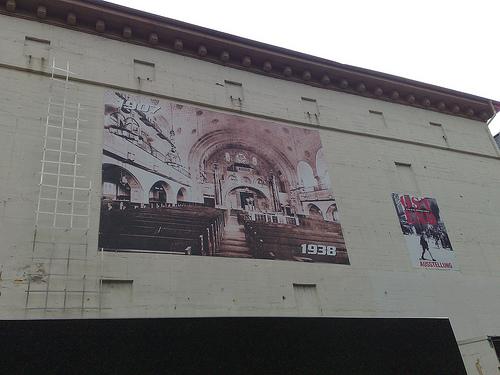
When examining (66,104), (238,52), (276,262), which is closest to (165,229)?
A: (276,262)

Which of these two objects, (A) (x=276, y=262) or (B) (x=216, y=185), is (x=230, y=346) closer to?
(A) (x=276, y=262)

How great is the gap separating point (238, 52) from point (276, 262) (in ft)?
27.4

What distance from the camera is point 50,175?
1223cm

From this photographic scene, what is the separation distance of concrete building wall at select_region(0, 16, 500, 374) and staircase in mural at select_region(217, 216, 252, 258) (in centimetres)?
29

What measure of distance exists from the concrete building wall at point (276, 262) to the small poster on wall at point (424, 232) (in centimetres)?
35

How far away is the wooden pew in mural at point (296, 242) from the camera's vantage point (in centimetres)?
1398

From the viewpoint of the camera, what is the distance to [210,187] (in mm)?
14281

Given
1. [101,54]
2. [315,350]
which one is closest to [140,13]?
[101,54]

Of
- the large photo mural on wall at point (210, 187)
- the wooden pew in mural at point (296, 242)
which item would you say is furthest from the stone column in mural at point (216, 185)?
the wooden pew in mural at point (296, 242)

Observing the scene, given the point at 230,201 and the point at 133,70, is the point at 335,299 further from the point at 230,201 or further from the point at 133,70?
the point at 133,70

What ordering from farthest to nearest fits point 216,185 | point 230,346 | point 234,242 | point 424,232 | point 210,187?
point 424,232 → point 216,185 → point 210,187 → point 234,242 → point 230,346

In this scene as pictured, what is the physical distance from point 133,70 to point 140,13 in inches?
81.9

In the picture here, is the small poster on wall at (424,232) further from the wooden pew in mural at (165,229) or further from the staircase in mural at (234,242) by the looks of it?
the wooden pew in mural at (165,229)

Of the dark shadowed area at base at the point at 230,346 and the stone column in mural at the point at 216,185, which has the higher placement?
the stone column in mural at the point at 216,185
